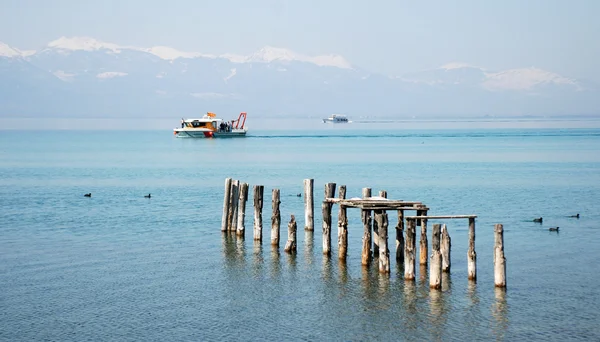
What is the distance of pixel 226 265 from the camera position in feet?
99.5

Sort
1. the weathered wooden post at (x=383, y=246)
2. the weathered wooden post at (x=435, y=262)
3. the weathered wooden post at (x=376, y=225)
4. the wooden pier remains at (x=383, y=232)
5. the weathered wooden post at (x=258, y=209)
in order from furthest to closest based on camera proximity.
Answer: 1. the weathered wooden post at (x=258, y=209)
2. the weathered wooden post at (x=376, y=225)
3. the weathered wooden post at (x=383, y=246)
4. the wooden pier remains at (x=383, y=232)
5. the weathered wooden post at (x=435, y=262)

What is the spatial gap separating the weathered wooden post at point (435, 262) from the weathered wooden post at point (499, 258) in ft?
5.33

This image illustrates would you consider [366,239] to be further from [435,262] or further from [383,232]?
[435,262]

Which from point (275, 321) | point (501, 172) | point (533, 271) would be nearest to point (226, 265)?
point (275, 321)

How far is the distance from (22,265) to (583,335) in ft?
60.8

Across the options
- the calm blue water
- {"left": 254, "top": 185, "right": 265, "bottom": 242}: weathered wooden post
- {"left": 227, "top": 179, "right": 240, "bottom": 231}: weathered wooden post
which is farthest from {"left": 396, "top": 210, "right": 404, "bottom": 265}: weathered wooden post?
{"left": 227, "top": 179, "right": 240, "bottom": 231}: weathered wooden post

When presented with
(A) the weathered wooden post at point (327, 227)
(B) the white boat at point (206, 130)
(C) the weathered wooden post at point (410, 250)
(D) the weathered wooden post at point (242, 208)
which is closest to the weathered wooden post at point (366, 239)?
(A) the weathered wooden post at point (327, 227)

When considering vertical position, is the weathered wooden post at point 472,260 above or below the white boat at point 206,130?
below

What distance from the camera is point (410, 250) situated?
26328 mm

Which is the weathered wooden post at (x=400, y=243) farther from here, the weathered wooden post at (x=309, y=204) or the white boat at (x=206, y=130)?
the white boat at (x=206, y=130)

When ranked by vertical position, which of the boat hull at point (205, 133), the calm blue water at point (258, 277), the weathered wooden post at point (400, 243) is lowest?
the calm blue water at point (258, 277)

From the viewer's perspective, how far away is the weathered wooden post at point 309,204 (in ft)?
116

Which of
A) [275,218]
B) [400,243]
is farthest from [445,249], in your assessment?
[275,218]

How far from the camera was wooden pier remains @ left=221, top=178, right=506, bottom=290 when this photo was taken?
1016 inches
